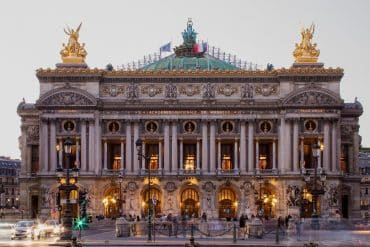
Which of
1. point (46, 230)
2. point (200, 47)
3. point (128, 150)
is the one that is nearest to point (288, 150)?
point (128, 150)

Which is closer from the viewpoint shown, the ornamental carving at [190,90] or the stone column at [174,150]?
the stone column at [174,150]

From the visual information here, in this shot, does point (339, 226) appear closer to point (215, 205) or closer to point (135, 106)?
point (215, 205)

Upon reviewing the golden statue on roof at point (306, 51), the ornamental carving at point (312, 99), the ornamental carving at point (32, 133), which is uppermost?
the golden statue on roof at point (306, 51)

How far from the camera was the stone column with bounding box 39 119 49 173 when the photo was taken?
131 m

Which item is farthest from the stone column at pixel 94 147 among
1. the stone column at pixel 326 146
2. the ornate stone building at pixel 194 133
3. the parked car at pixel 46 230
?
the parked car at pixel 46 230

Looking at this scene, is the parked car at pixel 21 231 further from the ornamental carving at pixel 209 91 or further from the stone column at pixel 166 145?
the ornamental carving at pixel 209 91

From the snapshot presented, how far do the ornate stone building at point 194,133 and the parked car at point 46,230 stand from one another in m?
36.3

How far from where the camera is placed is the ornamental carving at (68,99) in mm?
131125

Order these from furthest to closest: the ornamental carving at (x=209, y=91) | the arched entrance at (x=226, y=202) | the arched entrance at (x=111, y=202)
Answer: the ornamental carving at (x=209, y=91)
the arched entrance at (x=226, y=202)
the arched entrance at (x=111, y=202)

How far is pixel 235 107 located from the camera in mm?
132250

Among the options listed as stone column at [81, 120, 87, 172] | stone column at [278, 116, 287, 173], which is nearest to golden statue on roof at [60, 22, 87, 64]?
stone column at [81, 120, 87, 172]

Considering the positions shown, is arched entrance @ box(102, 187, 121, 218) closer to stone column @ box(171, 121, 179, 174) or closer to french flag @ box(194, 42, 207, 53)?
stone column @ box(171, 121, 179, 174)

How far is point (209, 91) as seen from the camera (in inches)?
5246

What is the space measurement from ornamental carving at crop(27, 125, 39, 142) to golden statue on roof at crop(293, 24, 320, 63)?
42.1m
